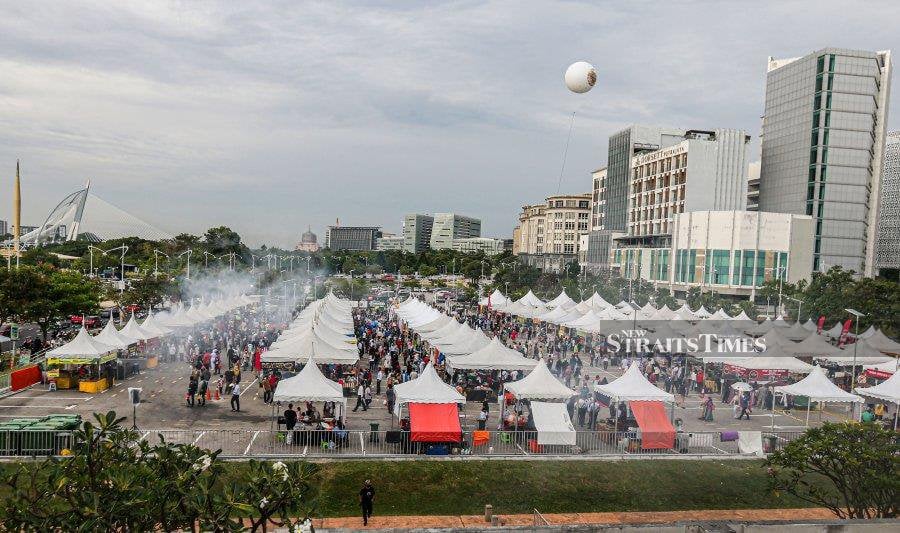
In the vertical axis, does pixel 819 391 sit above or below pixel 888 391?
below

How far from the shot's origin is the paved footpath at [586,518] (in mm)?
14555

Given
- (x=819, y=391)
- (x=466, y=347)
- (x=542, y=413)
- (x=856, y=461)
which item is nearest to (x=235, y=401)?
(x=466, y=347)

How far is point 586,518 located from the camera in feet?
51.0

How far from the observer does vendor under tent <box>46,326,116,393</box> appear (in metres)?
24.2

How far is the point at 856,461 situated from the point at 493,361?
563 inches

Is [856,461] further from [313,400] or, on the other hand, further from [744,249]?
[744,249]

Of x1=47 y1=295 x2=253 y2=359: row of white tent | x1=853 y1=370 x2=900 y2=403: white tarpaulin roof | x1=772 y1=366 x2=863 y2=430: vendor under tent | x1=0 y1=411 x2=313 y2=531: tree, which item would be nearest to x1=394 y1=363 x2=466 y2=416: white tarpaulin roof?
x1=0 y1=411 x2=313 y2=531: tree

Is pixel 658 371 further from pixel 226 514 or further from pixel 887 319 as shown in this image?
pixel 226 514

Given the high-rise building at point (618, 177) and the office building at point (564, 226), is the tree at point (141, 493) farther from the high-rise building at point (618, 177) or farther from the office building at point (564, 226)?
the office building at point (564, 226)

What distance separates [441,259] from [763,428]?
144317mm

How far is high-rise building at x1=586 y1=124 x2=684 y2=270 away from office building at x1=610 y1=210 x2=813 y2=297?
24180mm

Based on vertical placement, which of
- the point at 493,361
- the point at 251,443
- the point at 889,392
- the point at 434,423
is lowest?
the point at 251,443

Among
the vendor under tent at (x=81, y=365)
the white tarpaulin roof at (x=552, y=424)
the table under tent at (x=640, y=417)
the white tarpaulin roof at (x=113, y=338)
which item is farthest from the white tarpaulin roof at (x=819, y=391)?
the white tarpaulin roof at (x=113, y=338)

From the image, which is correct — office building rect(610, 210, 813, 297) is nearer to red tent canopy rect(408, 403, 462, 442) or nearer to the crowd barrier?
the crowd barrier
